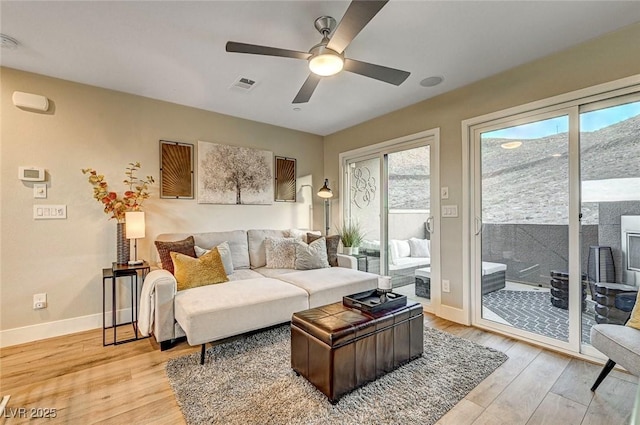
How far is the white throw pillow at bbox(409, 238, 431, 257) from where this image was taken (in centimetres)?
347

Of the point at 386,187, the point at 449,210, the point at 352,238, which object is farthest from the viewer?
the point at 352,238

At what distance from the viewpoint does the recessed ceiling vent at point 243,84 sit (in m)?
2.82

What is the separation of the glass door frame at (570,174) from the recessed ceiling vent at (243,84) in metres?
2.29

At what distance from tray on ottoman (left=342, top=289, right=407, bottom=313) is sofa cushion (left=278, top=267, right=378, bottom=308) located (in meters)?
0.57

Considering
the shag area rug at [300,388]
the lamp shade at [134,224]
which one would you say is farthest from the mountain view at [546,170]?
the lamp shade at [134,224]

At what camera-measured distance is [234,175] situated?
3.84 m

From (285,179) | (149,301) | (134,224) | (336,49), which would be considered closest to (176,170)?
(134,224)

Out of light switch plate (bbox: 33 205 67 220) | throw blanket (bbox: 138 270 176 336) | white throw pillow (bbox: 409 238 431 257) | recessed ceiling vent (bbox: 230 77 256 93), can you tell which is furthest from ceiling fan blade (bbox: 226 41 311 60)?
white throw pillow (bbox: 409 238 431 257)

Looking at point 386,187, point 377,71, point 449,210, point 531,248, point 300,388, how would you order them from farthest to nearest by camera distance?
point 386,187, point 449,210, point 531,248, point 377,71, point 300,388

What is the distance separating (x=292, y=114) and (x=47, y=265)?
10.3 ft

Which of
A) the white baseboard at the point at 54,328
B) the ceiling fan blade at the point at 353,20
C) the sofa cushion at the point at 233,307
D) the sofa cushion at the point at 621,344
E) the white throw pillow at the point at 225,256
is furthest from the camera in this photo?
the white throw pillow at the point at 225,256

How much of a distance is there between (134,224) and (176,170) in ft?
2.97

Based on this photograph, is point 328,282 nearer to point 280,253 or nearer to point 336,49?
point 280,253

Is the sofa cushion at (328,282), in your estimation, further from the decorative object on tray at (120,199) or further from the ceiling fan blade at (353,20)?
the ceiling fan blade at (353,20)
